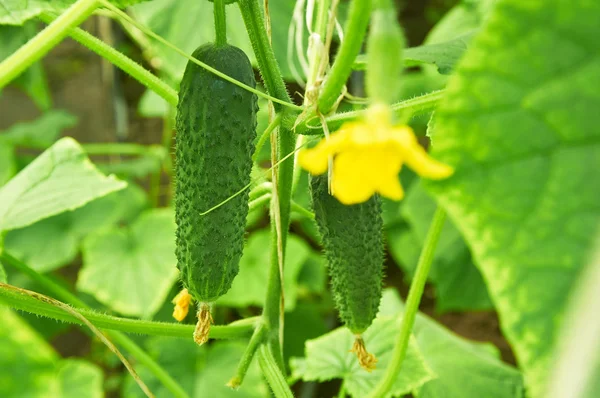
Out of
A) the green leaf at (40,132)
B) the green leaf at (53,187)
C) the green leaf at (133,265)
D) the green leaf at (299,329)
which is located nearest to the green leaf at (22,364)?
the green leaf at (133,265)

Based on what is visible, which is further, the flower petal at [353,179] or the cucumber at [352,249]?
the cucumber at [352,249]

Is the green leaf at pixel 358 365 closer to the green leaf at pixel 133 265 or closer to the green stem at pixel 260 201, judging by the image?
the green stem at pixel 260 201

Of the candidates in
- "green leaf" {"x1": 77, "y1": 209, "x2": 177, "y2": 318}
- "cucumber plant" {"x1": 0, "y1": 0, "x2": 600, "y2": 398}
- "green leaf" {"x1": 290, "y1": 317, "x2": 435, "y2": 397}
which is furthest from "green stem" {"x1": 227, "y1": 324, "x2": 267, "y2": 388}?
"green leaf" {"x1": 77, "y1": 209, "x2": 177, "y2": 318}

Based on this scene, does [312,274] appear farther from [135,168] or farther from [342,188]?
[342,188]

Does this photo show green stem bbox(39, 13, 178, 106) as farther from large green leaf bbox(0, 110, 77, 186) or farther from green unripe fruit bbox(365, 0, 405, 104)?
large green leaf bbox(0, 110, 77, 186)

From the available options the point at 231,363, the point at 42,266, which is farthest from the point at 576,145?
the point at 42,266

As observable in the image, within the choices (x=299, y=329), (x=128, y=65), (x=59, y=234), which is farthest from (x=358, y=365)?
(x=59, y=234)

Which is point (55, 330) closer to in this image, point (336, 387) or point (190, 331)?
point (336, 387)
